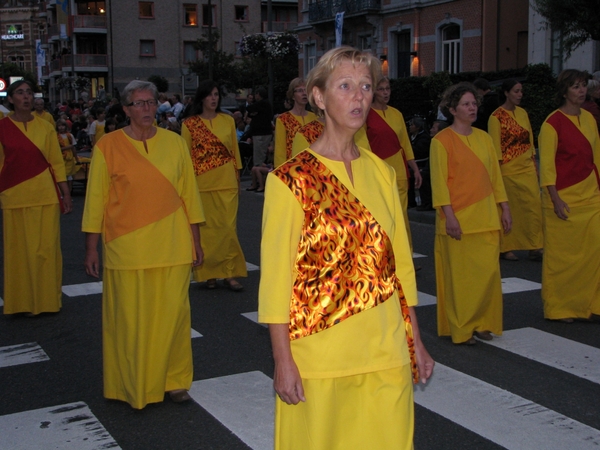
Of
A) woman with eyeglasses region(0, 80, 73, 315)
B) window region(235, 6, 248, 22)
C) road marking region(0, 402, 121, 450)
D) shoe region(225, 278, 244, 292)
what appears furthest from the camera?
window region(235, 6, 248, 22)

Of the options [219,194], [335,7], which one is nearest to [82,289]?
[219,194]

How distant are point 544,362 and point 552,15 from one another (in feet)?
38.9

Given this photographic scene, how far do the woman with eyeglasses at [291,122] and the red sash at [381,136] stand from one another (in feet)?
3.22

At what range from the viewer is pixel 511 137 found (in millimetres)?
10164

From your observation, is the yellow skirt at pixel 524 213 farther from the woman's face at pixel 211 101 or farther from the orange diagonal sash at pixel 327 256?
the orange diagonal sash at pixel 327 256

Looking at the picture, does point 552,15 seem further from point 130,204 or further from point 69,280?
point 130,204

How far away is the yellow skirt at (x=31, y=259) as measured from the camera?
26.8ft

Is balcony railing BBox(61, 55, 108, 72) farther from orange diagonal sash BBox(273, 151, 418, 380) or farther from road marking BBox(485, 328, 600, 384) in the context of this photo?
orange diagonal sash BBox(273, 151, 418, 380)

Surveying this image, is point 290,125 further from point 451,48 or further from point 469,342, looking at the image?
point 451,48

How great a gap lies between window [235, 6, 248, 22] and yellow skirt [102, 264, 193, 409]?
209 ft

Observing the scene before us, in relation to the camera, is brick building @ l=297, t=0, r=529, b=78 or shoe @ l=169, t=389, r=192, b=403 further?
brick building @ l=297, t=0, r=529, b=78

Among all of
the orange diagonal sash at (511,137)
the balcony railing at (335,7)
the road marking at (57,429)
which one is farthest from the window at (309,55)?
the road marking at (57,429)

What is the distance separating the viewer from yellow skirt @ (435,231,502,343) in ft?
22.2

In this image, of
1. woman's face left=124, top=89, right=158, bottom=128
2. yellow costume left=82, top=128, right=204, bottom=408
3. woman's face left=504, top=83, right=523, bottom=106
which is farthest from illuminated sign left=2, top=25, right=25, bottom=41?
yellow costume left=82, top=128, right=204, bottom=408
